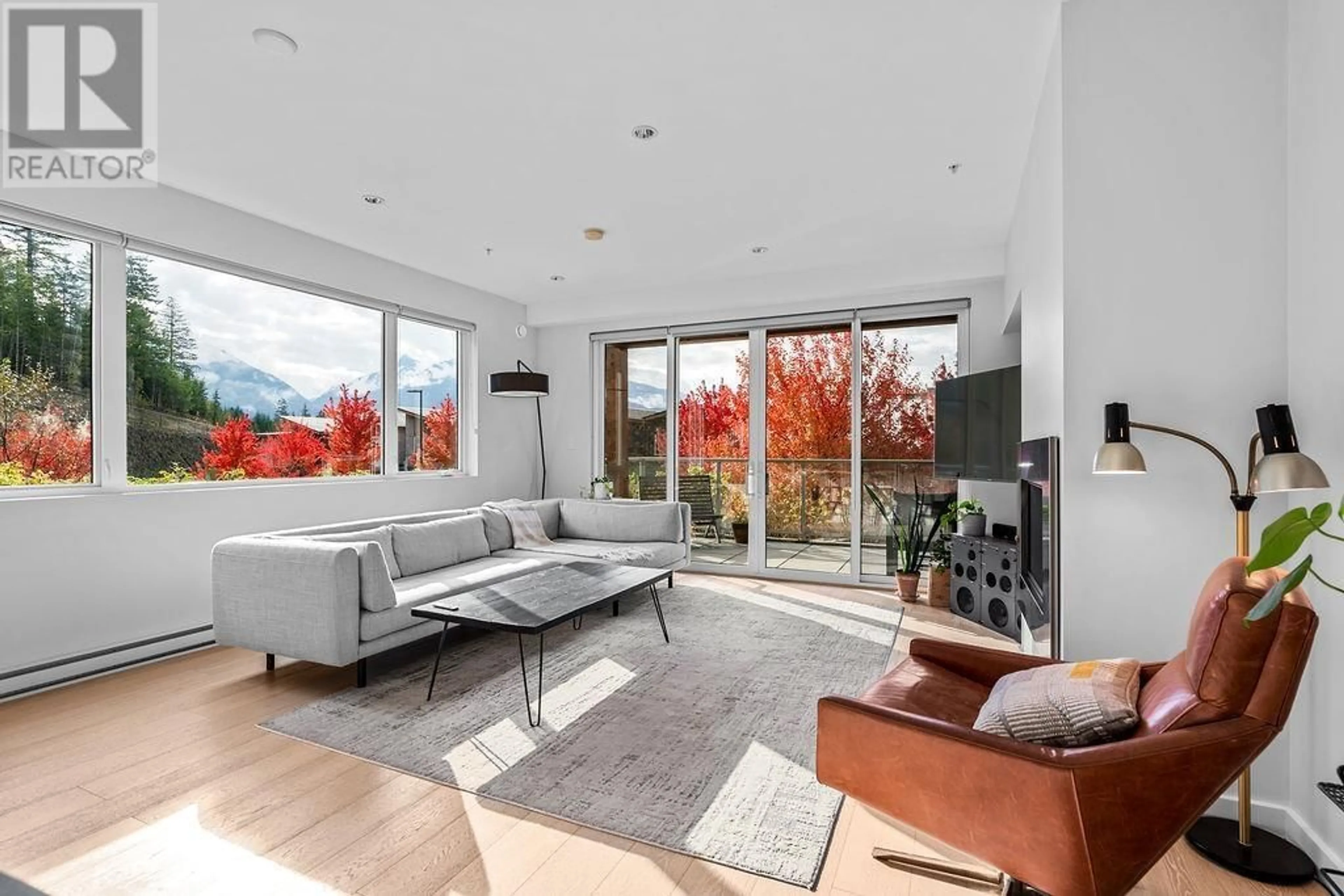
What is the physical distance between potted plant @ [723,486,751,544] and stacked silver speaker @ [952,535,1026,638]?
1.95m

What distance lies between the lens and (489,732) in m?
2.72

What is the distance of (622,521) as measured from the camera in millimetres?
5562

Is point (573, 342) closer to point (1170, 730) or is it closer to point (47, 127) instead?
point (47, 127)

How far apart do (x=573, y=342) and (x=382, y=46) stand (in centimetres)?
445

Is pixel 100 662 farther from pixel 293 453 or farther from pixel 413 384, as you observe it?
pixel 413 384

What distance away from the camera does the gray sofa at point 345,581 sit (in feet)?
10.2

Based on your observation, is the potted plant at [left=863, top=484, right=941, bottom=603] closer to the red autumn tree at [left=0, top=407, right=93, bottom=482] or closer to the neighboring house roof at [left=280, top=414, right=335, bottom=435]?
the neighboring house roof at [left=280, top=414, right=335, bottom=435]

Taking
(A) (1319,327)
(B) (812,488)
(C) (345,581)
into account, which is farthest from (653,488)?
(A) (1319,327)

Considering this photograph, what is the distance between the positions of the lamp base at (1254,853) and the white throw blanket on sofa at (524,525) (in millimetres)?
4117

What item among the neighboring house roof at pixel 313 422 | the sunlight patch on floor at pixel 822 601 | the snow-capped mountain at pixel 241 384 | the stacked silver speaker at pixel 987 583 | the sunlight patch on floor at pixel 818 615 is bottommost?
the sunlight patch on floor at pixel 822 601

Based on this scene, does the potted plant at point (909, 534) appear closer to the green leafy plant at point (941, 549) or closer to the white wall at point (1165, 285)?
the green leafy plant at point (941, 549)

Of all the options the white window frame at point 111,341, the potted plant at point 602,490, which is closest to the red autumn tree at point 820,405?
the potted plant at point 602,490

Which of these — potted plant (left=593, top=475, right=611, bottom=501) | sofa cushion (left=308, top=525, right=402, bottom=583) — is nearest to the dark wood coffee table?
sofa cushion (left=308, top=525, right=402, bottom=583)

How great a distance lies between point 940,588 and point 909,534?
588 mm
